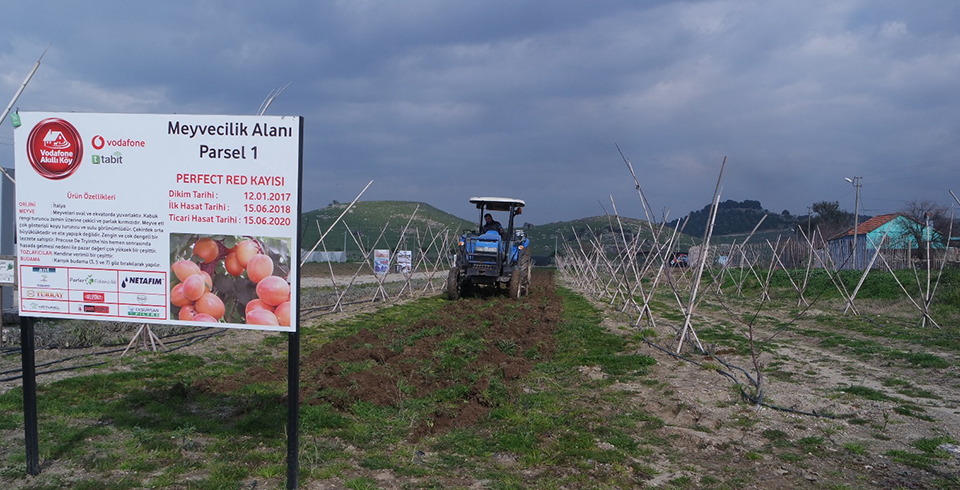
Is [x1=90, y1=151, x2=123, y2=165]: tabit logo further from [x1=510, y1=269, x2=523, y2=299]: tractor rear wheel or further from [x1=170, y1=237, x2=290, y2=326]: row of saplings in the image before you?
[x1=510, y1=269, x2=523, y2=299]: tractor rear wheel

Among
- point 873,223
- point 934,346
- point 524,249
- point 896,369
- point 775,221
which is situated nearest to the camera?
point 896,369

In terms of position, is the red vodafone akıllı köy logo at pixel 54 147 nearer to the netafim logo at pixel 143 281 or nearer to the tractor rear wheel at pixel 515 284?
the netafim logo at pixel 143 281

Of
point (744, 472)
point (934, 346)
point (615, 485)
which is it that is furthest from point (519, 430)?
point (934, 346)

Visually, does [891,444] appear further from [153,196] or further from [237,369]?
[237,369]

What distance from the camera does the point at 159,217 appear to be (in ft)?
14.3

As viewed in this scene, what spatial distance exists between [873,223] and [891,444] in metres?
46.2

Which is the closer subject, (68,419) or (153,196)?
(153,196)

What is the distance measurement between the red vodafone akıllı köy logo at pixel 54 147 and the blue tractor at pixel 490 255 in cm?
1415

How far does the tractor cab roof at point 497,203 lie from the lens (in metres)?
18.9

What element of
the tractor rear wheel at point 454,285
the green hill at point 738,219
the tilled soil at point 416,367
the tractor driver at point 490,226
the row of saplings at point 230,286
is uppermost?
the green hill at point 738,219

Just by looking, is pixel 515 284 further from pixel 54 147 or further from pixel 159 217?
pixel 54 147

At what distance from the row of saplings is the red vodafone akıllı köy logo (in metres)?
1.07

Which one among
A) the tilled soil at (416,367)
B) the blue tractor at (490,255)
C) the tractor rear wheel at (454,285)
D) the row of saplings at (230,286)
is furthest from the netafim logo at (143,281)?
the tractor rear wheel at (454,285)

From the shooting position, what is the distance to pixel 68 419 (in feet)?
18.5
